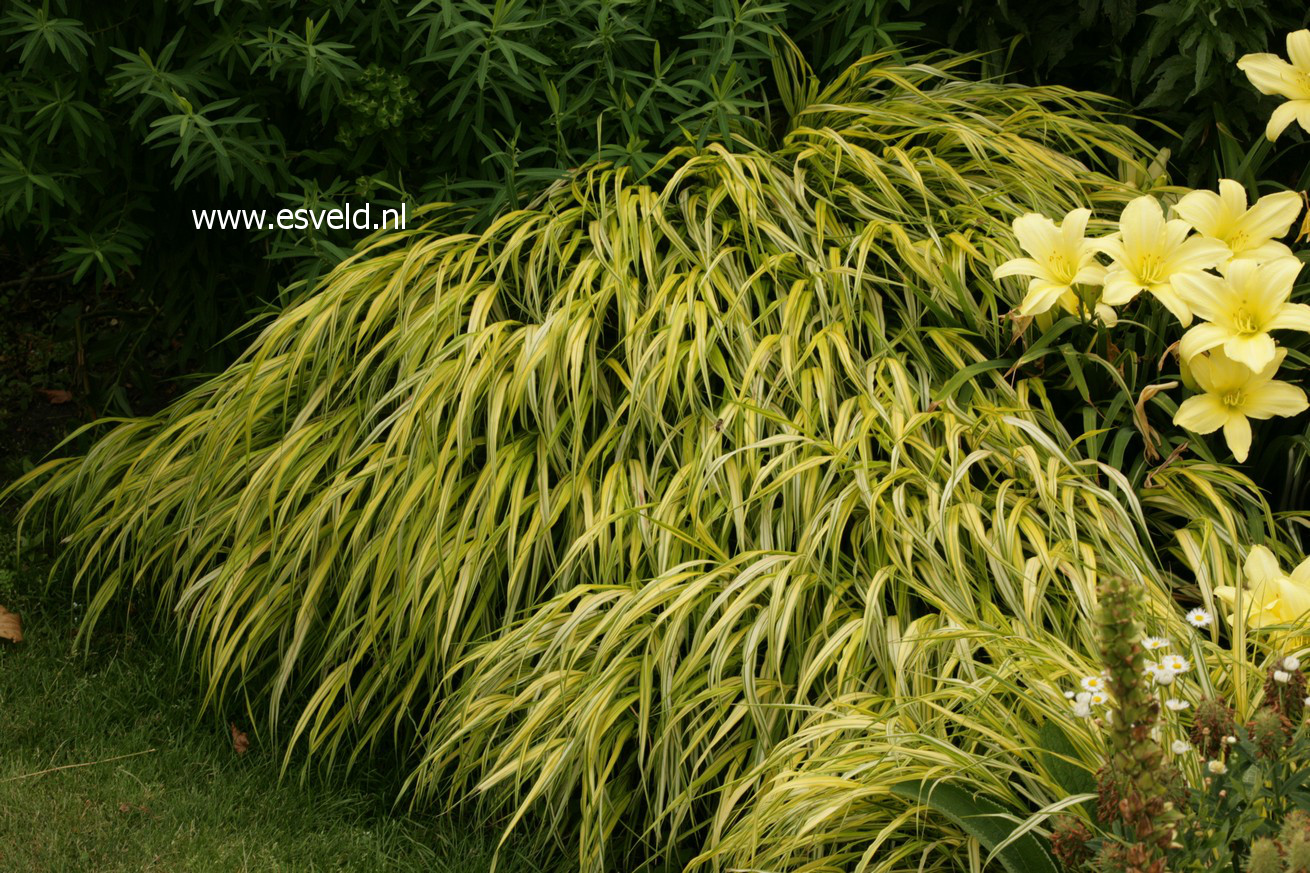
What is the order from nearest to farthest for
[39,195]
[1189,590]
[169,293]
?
[1189,590], [39,195], [169,293]

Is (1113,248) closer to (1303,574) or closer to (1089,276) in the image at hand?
(1089,276)

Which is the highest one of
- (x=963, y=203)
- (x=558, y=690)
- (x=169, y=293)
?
(x=963, y=203)

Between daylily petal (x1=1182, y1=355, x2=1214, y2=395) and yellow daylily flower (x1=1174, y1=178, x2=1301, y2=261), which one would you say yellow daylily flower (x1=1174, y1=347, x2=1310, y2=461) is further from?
yellow daylily flower (x1=1174, y1=178, x2=1301, y2=261)

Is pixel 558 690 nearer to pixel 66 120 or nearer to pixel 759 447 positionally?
pixel 759 447

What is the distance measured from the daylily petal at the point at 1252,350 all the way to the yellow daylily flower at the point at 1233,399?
0.22ft

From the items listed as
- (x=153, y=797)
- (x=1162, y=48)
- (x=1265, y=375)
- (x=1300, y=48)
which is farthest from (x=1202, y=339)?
(x=153, y=797)

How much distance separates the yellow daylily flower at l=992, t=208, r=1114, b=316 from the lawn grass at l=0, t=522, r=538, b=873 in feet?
4.45

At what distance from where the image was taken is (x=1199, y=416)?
2.27 metres

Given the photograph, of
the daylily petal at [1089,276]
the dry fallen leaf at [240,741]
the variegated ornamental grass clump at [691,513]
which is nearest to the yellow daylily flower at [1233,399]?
the variegated ornamental grass clump at [691,513]

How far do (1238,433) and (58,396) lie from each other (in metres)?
2.89

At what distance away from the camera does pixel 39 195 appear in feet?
8.82

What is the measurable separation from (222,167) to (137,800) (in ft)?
4.02

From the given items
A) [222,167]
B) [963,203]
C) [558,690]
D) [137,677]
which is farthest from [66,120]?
[963,203]

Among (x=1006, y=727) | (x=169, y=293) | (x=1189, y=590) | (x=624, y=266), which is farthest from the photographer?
(x=169, y=293)
